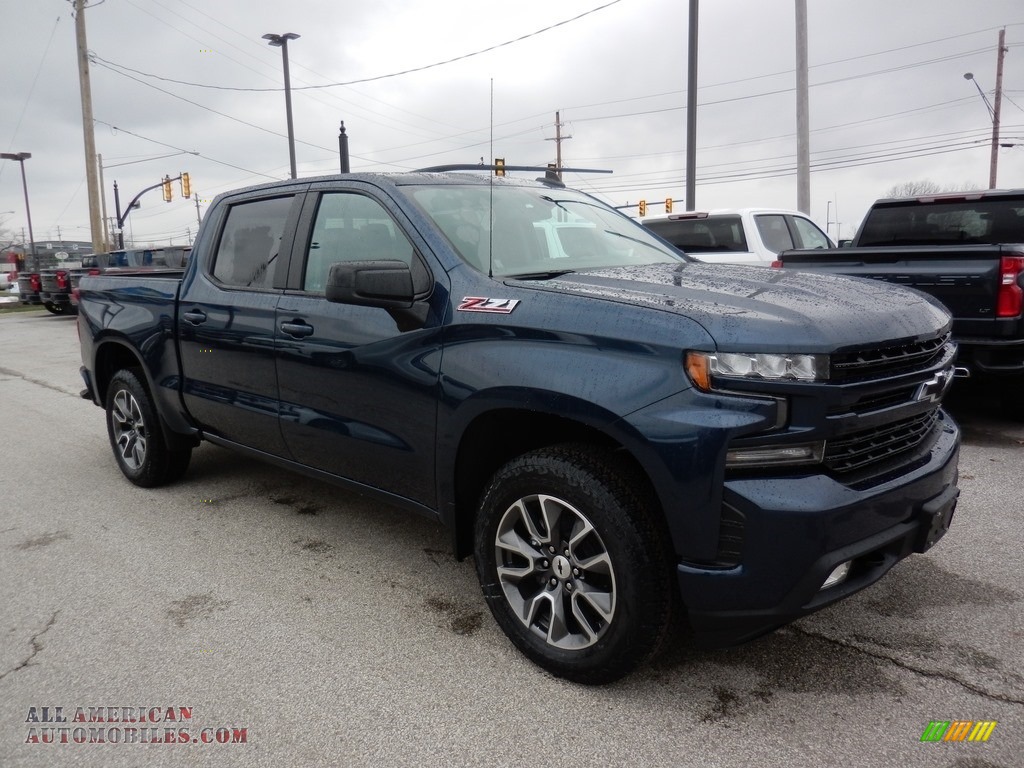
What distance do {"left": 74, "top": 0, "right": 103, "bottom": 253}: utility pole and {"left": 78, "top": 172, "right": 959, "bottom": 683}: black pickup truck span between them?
76.3ft

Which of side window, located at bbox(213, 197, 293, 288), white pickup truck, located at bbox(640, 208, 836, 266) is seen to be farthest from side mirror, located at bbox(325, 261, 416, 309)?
white pickup truck, located at bbox(640, 208, 836, 266)

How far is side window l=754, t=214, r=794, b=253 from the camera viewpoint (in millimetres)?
9727

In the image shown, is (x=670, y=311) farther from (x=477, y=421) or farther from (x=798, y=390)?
(x=477, y=421)

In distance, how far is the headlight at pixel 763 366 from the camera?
2.24 m

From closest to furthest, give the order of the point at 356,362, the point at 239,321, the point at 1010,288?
the point at 356,362 < the point at 239,321 < the point at 1010,288

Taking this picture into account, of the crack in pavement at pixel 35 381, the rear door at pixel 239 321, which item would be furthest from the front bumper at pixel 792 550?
the crack in pavement at pixel 35 381

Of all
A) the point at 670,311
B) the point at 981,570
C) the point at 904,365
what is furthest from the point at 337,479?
the point at 981,570

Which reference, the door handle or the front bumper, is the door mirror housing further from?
the front bumper

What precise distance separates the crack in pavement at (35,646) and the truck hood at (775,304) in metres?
2.39

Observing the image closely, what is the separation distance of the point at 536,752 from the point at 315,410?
185cm

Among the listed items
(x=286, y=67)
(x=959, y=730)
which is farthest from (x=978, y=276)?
(x=286, y=67)

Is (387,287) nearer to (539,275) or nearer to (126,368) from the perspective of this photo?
(539,275)

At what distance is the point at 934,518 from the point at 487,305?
5.56ft

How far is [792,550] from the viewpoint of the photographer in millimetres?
2223
